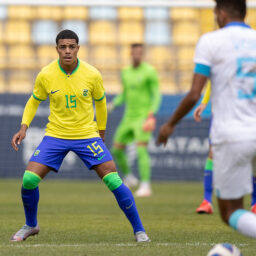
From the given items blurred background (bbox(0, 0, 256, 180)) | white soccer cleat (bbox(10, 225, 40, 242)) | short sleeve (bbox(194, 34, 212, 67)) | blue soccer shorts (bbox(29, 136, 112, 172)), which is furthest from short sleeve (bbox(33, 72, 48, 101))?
blurred background (bbox(0, 0, 256, 180))

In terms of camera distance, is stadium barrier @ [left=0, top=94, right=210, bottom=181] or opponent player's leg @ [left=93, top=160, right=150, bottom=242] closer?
opponent player's leg @ [left=93, top=160, right=150, bottom=242]

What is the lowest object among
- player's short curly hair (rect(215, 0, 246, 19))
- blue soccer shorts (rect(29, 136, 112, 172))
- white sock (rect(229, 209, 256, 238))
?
white sock (rect(229, 209, 256, 238))

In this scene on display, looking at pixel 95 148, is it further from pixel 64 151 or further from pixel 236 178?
pixel 236 178

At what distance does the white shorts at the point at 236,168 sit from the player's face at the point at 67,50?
87.4 inches

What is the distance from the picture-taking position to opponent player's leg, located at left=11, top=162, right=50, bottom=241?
5955mm

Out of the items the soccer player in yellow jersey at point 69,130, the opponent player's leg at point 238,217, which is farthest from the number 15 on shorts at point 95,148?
the opponent player's leg at point 238,217

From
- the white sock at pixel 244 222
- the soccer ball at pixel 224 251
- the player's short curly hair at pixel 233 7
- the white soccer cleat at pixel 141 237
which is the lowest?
the white soccer cleat at pixel 141 237

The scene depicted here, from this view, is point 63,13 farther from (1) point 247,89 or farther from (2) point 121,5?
(1) point 247,89

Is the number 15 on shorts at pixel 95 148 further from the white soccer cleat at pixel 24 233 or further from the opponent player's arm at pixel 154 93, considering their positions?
the opponent player's arm at pixel 154 93

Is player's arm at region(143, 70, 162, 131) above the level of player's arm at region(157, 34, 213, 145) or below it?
below

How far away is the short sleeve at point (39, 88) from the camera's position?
6219 mm

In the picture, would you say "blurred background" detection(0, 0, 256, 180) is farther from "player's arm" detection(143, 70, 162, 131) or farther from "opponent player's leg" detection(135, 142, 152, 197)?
"player's arm" detection(143, 70, 162, 131)

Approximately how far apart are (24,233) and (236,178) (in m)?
2.52

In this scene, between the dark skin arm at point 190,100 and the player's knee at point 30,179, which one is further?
the player's knee at point 30,179
